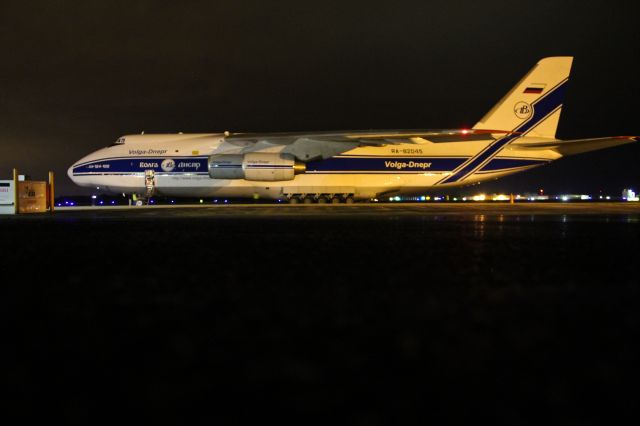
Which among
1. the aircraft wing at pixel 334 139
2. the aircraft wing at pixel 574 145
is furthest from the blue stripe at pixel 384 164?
the aircraft wing at pixel 574 145

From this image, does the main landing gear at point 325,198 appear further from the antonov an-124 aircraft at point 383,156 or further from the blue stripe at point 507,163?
the blue stripe at point 507,163

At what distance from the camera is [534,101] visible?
69.6ft

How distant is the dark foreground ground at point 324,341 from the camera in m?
1.44

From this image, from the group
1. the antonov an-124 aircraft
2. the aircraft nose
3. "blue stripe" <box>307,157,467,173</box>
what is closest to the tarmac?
the antonov an-124 aircraft

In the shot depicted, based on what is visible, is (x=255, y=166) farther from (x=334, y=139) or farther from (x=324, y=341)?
(x=324, y=341)

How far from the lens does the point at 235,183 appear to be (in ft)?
68.8

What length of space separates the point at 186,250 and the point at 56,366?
321 cm

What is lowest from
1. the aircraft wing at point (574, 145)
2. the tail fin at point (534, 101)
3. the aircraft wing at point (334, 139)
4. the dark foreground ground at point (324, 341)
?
the dark foreground ground at point (324, 341)

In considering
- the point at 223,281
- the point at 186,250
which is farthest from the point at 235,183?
the point at 223,281

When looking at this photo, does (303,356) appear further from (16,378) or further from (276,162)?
(276,162)

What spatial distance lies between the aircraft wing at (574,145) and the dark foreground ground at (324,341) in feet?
58.3

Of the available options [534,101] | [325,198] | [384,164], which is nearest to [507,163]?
[534,101]

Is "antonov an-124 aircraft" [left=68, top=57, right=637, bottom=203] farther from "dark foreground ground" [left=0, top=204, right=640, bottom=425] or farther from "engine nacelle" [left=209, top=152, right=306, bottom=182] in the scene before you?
"dark foreground ground" [left=0, top=204, right=640, bottom=425]

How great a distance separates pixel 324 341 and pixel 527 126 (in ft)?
69.9
